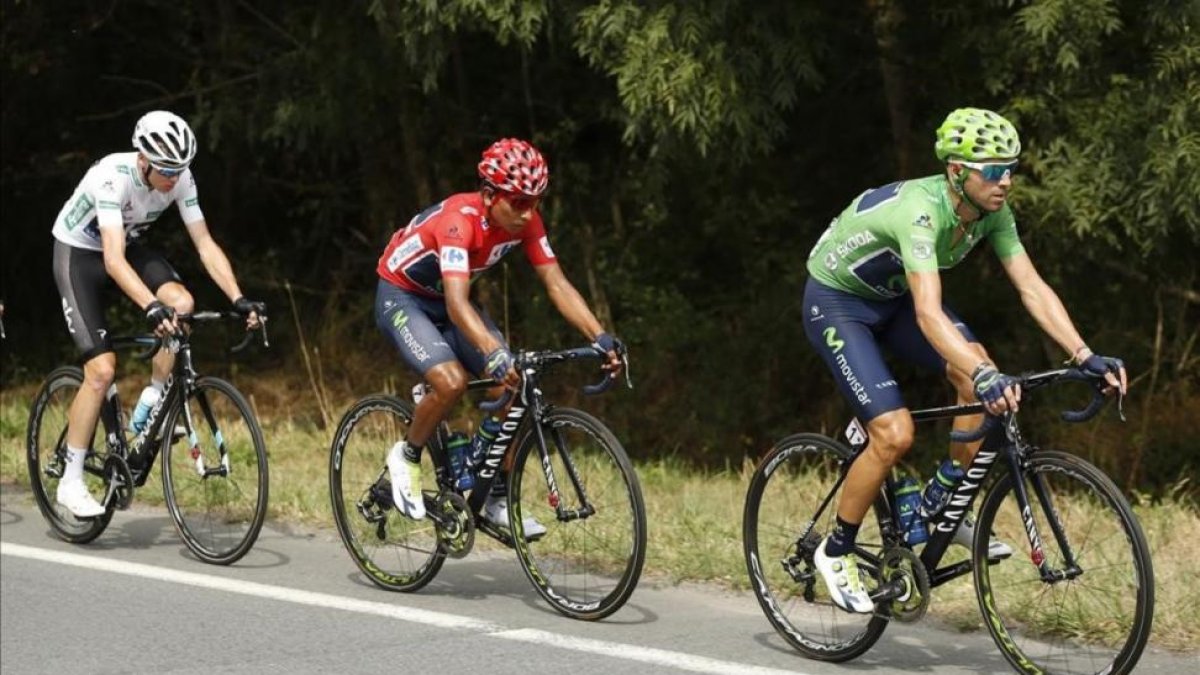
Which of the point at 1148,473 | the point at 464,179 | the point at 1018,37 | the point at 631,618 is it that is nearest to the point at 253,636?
the point at 631,618

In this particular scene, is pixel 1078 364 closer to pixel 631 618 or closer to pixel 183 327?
pixel 631 618

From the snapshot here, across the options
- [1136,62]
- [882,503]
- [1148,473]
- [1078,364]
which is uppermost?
[1136,62]

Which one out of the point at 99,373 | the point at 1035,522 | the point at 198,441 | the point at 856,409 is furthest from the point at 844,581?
the point at 99,373

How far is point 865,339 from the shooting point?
7.43 m

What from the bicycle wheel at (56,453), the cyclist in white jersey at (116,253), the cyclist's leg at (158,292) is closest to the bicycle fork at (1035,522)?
the cyclist in white jersey at (116,253)

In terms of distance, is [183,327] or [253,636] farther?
[183,327]

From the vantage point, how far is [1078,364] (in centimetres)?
664

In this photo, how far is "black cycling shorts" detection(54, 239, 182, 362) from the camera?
9.88 m

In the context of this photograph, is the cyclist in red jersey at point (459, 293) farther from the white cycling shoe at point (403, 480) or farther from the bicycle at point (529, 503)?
the bicycle at point (529, 503)

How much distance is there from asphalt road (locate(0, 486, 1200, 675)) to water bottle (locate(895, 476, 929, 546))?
0.49 metres

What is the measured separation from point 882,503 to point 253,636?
8.49ft

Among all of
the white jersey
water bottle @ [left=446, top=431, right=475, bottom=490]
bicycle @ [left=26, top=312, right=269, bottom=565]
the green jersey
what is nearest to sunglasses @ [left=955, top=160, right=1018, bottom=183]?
the green jersey

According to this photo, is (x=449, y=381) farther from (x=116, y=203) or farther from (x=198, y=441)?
(x=116, y=203)

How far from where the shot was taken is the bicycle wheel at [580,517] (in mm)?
7910
